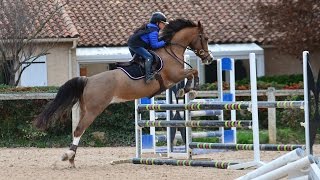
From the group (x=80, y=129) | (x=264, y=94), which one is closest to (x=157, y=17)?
(x=80, y=129)

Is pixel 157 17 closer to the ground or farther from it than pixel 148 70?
farther from it

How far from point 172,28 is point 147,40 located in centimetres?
86

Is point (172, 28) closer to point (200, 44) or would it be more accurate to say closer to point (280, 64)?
point (200, 44)

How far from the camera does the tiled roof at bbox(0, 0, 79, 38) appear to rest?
105 feet

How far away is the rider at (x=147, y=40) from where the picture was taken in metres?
15.8

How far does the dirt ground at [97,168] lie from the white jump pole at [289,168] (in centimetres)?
370

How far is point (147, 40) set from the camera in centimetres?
1602

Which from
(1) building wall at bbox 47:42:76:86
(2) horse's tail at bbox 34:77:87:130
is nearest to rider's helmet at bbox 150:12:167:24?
(2) horse's tail at bbox 34:77:87:130

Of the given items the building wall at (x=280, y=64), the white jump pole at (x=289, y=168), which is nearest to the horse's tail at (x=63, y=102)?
the white jump pole at (x=289, y=168)

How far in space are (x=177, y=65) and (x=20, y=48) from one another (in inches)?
561

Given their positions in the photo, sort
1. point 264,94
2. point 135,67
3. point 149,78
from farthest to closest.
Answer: point 264,94
point 135,67
point 149,78

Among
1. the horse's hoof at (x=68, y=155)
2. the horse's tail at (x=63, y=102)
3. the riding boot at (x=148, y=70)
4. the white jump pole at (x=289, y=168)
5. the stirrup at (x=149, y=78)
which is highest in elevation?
the riding boot at (x=148, y=70)

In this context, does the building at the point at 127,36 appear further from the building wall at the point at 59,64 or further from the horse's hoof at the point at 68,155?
the horse's hoof at the point at 68,155

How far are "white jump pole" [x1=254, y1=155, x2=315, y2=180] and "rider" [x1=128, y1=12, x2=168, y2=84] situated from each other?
6778mm
